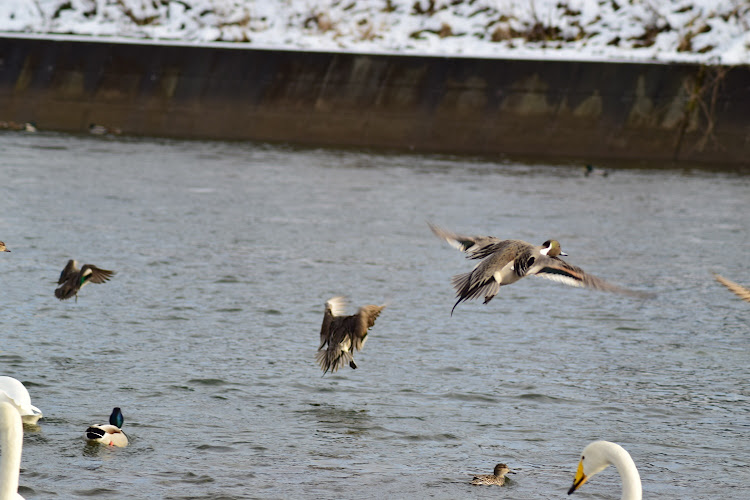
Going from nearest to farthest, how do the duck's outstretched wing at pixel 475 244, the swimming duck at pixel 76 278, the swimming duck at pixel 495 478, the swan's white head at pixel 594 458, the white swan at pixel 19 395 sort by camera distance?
the swan's white head at pixel 594 458, the swimming duck at pixel 495 478, the white swan at pixel 19 395, the duck's outstretched wing at pixel 475 244, the swimming duck at pixel 76 278

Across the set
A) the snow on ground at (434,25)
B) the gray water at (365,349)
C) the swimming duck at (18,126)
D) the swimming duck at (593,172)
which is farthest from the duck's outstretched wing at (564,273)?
the swimming duck at (18,126)

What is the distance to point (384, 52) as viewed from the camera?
33.2m

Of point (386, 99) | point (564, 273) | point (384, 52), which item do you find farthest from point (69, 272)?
point (384, 52)

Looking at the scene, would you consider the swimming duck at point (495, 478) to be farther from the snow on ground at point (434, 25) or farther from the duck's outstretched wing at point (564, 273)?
the snow on ground at point (434, 25)

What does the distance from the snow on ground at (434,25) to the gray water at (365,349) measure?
36.1 ft

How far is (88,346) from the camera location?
11148 mm

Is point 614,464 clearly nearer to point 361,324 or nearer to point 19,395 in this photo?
point 361,324

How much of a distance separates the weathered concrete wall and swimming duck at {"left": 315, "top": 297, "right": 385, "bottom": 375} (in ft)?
68.7

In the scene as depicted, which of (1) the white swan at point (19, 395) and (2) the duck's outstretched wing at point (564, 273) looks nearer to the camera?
(1) the white swan at point (19, 395)

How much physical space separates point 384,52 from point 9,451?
28177 mm

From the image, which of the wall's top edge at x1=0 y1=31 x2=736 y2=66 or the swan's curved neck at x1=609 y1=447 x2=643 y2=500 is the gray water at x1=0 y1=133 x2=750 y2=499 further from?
the wall's top edge at x1=0 y1=31 x2=736 y2=66

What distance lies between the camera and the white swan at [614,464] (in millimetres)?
5992

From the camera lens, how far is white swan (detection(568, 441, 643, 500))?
5.99m

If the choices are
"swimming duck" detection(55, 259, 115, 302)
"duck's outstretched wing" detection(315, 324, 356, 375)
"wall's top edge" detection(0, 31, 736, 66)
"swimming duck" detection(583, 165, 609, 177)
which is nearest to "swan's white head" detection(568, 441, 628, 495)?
"duck's outstretched wing" detection(315, 324, 356, 375)
